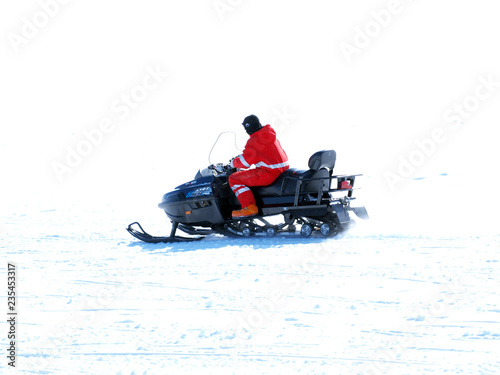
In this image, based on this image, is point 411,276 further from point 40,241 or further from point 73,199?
point 73,199

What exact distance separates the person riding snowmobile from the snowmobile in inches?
4.0

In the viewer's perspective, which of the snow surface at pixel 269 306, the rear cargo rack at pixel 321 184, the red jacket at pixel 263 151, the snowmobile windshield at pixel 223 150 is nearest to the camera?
the snow surface at pixel 269 306

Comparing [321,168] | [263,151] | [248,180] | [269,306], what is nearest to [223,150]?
[248,180]

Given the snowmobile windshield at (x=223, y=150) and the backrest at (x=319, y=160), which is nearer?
the backrest at (x=319, y=160)

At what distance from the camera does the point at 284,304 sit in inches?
167

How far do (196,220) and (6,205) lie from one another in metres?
4.09

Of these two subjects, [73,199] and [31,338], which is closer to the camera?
[31,338]

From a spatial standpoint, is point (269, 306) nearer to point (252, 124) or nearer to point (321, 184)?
point (321, 184)

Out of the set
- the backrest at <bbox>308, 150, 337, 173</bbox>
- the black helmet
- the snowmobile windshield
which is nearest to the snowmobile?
the backrest at <bbox>308, 150, 337, 173</bbox>

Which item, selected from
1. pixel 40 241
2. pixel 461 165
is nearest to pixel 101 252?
pixel 40 241

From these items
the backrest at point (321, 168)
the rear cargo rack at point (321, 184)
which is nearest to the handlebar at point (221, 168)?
the rear cargo rack at point (321, 184)

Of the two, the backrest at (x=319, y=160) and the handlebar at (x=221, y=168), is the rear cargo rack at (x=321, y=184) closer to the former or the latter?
the backrest at (x=319, y=160)

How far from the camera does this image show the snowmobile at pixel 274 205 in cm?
643

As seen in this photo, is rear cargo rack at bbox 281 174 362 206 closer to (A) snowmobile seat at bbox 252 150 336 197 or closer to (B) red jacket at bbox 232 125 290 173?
(A) snowmobile seat at bbox 252 150 336 197
